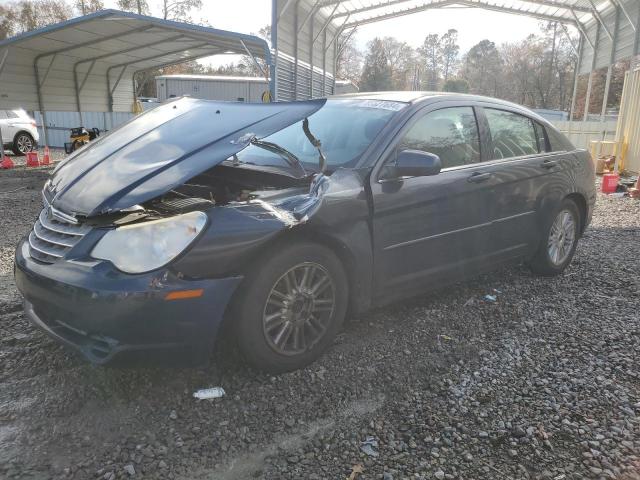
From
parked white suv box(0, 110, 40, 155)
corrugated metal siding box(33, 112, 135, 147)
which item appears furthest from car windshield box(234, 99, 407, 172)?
corrugated metal siding box(33, 112, 135, 147)

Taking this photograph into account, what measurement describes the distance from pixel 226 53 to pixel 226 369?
52.1ft

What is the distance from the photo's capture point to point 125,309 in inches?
90.6

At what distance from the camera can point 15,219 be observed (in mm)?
7062

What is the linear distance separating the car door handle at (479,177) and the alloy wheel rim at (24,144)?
53.0 ft

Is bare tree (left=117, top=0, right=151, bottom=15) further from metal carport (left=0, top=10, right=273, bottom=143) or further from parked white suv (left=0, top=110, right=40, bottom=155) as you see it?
parked white suv (left=0, top=110, right=40, bottom=155)

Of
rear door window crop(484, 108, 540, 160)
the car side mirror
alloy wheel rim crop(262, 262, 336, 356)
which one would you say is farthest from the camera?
rear door window crop(484, 108, 540, 160)

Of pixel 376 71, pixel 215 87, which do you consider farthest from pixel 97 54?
pixel 376 71

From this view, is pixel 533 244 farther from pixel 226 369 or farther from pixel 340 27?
pixel 340 27

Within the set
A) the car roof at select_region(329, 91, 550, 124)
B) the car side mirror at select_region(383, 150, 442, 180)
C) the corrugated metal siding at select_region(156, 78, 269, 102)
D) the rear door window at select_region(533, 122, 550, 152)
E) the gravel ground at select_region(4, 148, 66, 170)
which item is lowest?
the gravel ground at select_region(4, 148, 66, 170)

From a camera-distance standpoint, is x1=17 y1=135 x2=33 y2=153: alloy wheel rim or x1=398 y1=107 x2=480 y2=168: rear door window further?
x1=17 y1=135 x2=33 y2=153: alloy wheel rim

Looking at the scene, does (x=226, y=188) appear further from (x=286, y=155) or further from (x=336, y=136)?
(x=336, y=136)

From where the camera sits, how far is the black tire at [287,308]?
2598mm

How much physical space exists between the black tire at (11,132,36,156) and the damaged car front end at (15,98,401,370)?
48.2ft

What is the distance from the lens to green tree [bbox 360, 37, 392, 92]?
5372 centimetres
